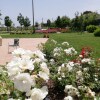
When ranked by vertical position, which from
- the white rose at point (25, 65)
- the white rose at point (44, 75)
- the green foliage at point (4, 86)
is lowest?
the green foliage at point (4, 86)

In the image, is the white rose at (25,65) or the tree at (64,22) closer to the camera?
the white rose at (25,65)

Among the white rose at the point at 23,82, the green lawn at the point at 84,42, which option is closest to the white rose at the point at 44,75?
the white rose at the point at 23,82

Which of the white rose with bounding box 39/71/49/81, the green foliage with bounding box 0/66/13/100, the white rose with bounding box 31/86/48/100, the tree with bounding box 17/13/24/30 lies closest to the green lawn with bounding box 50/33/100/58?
the green foliage with bounding box 0/66/13/100

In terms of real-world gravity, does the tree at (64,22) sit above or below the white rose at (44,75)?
below

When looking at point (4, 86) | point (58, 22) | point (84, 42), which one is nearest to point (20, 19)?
point (58, 22)

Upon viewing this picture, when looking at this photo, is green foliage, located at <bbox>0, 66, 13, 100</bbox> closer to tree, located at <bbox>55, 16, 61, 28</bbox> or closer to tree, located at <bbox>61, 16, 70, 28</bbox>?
tree, located at <bbox>55, 16, 61, 28</bbox>

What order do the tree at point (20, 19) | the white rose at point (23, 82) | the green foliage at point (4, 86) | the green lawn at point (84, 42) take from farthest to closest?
the tree at point (20, 19), the green lawn at point (84, 42), the green foliage at point (4, 86), the white rose at point (23, 82)

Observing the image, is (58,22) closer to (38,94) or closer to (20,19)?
(20,19)

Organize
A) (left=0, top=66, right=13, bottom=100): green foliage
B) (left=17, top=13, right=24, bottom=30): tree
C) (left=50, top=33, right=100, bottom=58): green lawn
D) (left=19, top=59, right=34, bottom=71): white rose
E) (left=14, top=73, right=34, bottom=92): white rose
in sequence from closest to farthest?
(left=14, top=73, right=34, bottom=92): white rose
(left=19, top=59, right=34, bottom=71): white rose
(left=0, top=66, right=13, bottom=100): green foliage
(left=50, top=33, right=100, bottom=58): green lawn
(left=17, top=13, right=24, bottom=30): tree

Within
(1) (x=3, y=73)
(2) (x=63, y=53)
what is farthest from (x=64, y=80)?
(1) (x=3, y=73)

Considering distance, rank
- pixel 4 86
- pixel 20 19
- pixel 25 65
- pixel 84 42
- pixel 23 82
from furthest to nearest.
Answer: pixel 20 19 → pixel 84 42 → pixel 4 86 → pixel 25 65 → pixel 23 82

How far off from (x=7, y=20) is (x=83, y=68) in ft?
226

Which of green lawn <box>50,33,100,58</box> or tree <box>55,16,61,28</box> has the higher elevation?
green lawn <box>50,33,100,58</box>

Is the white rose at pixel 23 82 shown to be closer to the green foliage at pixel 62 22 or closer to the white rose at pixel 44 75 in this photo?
the white rose at pixel 44 75
